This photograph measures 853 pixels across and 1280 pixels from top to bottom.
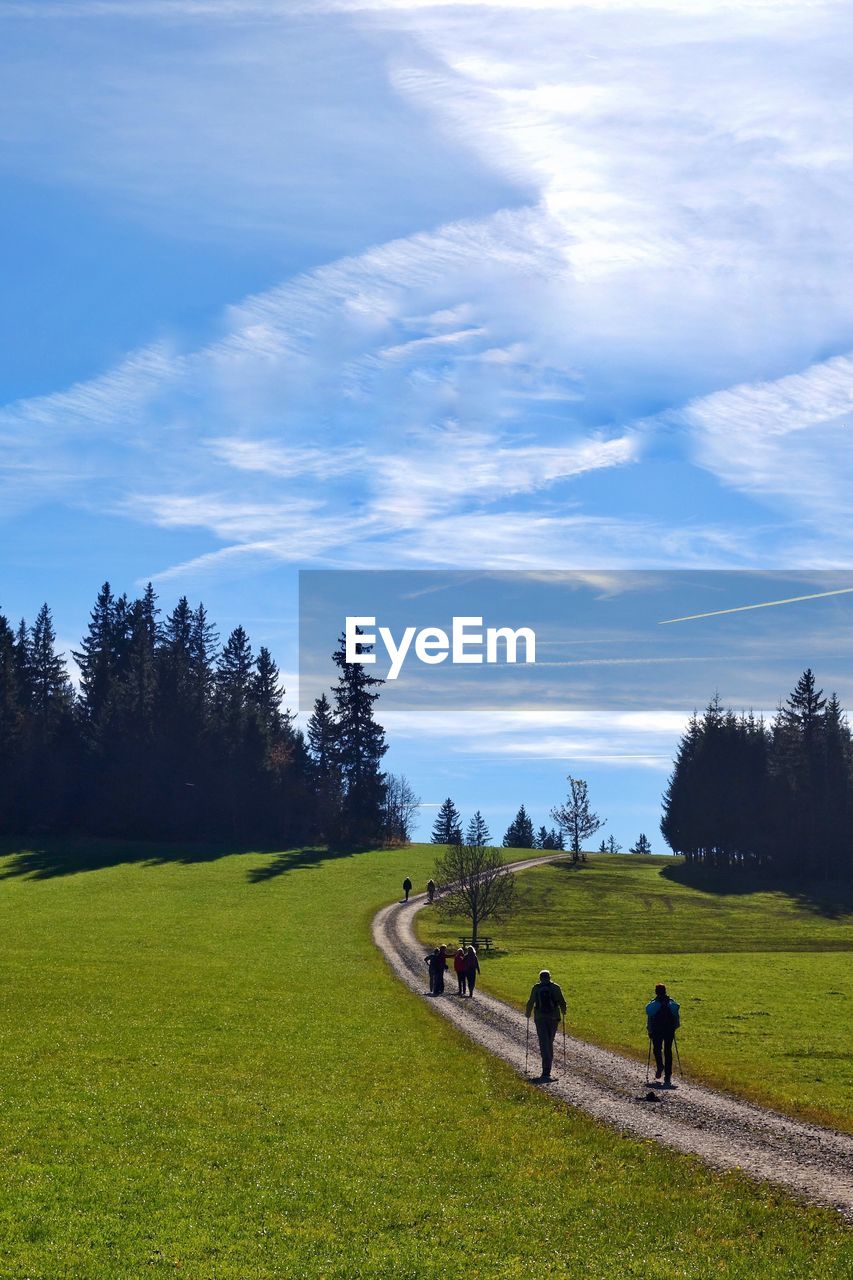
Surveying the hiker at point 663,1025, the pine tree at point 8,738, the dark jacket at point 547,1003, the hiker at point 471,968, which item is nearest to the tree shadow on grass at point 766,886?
the hiker at point 471,968

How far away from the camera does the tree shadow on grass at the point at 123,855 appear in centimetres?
9812

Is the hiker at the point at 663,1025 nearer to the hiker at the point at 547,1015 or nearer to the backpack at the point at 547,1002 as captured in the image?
the hiker at the point at 547,1015

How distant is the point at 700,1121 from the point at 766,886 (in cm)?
10422

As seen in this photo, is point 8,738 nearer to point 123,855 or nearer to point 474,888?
point 123,855

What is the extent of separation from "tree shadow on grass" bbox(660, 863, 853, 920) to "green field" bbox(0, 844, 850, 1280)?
3124 inches

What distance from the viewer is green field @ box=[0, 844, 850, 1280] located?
15.5 metres

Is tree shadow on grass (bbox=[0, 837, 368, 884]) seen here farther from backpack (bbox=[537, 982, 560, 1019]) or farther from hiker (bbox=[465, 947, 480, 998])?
backpack (bbox=[537, 982, 560, 1019])

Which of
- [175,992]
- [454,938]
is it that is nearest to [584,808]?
[454,938]

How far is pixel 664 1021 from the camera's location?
29.1m

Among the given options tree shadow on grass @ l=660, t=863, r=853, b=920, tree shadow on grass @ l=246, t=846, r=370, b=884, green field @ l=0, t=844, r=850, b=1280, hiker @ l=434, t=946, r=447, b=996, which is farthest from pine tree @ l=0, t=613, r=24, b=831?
hiker @ l=434, t=946, r=447, b=996

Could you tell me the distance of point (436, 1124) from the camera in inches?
932

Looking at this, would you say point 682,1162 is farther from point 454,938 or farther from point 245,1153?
point 454,938

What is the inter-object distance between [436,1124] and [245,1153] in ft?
15.9

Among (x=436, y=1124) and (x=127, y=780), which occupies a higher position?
(x=127, y=780)
